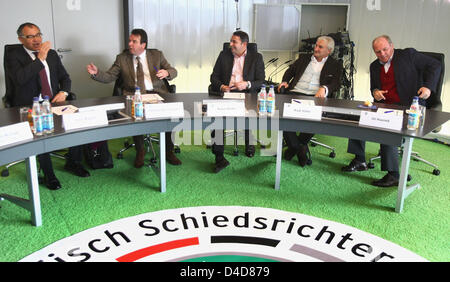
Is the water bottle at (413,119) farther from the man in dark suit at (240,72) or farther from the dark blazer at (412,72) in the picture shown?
the man in dark suit at (240,72)

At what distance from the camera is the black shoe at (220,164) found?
366cm

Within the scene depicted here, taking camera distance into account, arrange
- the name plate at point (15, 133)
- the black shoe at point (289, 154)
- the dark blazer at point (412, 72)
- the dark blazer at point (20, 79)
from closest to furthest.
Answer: the name plate at point (15, 133) < the dark blazer at point (20, 79) < the dark blazer at point (412, 72) < the black shoe at point (289, 154)

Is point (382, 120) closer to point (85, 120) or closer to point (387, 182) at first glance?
point (387, 182)

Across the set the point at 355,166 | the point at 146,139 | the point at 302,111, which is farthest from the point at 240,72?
the point at 355,166

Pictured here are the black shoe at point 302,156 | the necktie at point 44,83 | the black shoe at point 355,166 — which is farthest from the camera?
the black shoe at point 302,156

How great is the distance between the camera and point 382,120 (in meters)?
2.77

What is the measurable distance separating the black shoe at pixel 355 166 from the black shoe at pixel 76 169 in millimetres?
2224

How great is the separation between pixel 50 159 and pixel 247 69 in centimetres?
194

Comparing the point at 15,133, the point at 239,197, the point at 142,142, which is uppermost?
the point at 15,133

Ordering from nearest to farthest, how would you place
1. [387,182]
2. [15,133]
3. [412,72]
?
[15,133] → [387,182] → [412,72]

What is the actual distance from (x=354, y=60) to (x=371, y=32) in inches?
15.7

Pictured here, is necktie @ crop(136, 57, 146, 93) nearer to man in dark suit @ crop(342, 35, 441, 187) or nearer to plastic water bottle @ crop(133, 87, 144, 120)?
plastic water bottle @ crop(133, 87, 144, 120)

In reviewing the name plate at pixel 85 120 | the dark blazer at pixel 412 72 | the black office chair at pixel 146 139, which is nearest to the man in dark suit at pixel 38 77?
the black office chair at pixel 146 139

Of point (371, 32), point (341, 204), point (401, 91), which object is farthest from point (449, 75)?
point (341, 204)
